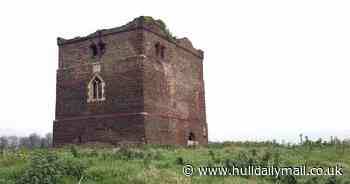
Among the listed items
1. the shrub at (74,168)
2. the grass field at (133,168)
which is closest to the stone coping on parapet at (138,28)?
the grass field at (133,168)

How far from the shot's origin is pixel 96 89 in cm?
2291

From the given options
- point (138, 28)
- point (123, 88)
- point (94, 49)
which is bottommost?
point (123, 88)

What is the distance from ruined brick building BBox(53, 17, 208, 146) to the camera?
2147cm

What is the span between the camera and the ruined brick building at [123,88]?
70.4 feet

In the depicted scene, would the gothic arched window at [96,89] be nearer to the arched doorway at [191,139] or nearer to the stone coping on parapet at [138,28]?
the stone coping on parapet at [138,28]

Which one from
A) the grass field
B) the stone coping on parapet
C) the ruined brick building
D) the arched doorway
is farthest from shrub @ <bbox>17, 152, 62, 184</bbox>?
the arched doorway

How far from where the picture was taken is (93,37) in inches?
915

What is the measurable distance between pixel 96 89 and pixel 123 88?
193 centimetres

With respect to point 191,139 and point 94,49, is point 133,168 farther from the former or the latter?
point 191,139

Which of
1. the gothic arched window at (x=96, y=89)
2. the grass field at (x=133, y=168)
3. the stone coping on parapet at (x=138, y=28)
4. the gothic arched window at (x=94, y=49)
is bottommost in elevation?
the grass field at (x=133, y=168)

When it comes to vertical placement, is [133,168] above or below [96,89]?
below

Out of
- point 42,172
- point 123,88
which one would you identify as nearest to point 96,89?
point 123,88

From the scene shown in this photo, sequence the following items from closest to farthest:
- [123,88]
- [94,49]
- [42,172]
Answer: [42,172] → [123,88] → [94,49]

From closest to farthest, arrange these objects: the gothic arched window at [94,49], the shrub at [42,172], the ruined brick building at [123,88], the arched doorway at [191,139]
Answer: the shrub at [42,172] → the ruined brick building at [123,88] → the gothic arched window at [94,49] → the arched doorway at [191,139]
